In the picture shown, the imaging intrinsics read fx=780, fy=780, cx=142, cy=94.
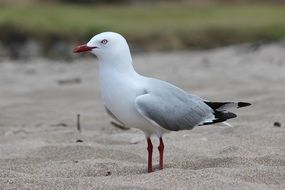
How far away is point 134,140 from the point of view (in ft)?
17.5

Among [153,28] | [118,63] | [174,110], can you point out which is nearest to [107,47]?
[118,63]

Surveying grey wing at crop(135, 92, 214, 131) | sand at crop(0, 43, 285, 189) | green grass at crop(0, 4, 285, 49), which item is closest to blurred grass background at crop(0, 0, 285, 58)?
green grass at crop(0, 4, 285, 49)

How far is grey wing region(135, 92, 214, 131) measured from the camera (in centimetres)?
402

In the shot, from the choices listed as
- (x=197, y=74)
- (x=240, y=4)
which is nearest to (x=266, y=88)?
(x=197, y=74)

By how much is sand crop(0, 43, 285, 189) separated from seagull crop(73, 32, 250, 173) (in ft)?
0.83

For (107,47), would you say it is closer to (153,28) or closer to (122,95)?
(122,95)

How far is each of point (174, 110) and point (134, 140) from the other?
122cm

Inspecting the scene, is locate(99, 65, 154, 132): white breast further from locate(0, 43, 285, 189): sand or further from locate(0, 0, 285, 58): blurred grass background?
locate(0, 0, 285, 58): blurred grass background

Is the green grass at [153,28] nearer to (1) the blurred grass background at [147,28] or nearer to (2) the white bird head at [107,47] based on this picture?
(1) the blurred grass background at [147,28]

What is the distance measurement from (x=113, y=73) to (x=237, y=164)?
0.83 metres

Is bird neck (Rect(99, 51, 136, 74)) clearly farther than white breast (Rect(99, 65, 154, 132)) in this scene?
Yes

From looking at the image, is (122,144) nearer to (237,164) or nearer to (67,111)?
(237,164)

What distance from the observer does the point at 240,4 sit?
74.7ft

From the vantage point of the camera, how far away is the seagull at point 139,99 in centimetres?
404
